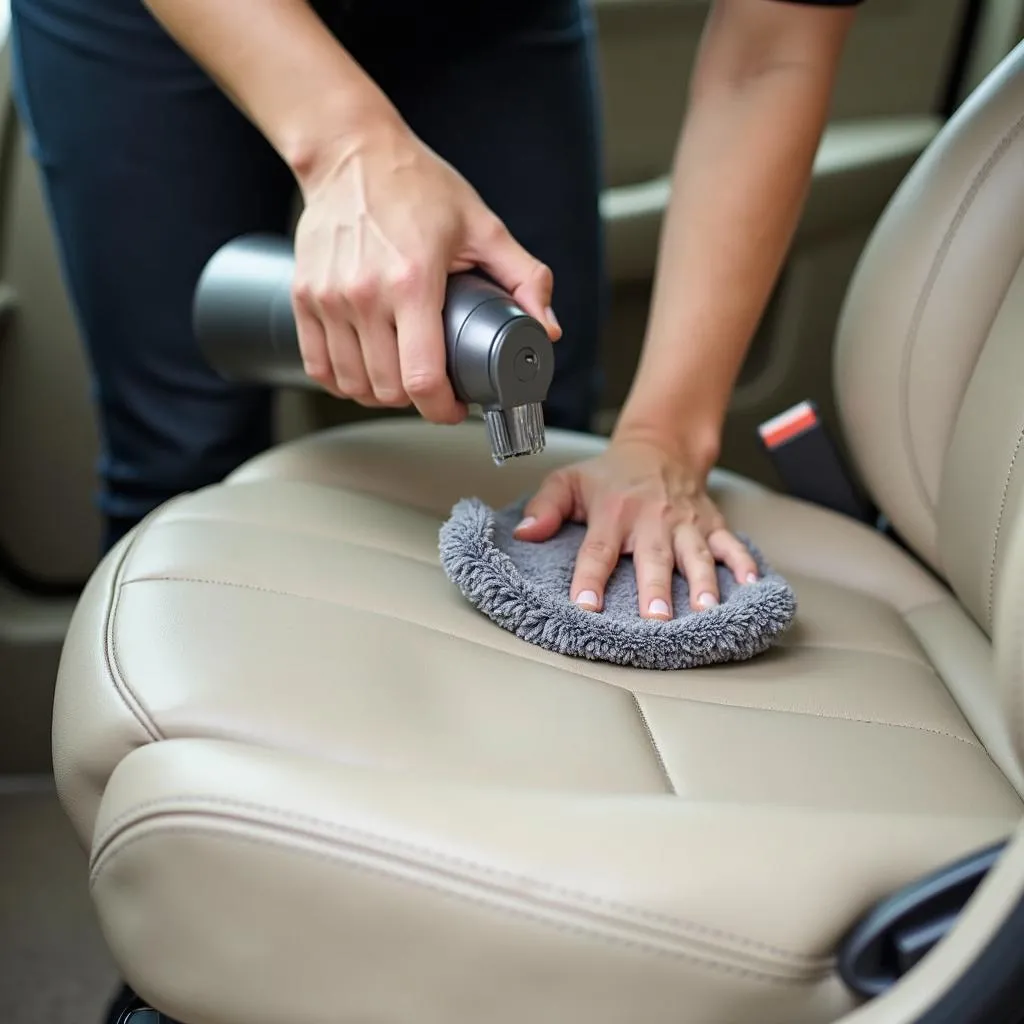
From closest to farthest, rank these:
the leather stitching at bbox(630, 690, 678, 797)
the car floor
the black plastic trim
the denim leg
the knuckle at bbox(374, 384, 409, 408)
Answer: the black plastic trim → the leather stitching at bbox(630, 690, 678, 797) → the knuckle at bbox(374, 384, 409, 408) → the denim leg → the car floor

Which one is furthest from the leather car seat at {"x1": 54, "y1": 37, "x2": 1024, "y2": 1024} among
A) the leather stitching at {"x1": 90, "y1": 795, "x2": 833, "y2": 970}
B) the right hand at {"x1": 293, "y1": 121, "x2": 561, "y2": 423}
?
the right hand at {"x1": 293, "y1": 121, "x2": 561, "y2": 423}

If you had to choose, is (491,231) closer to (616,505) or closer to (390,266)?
(390,266)

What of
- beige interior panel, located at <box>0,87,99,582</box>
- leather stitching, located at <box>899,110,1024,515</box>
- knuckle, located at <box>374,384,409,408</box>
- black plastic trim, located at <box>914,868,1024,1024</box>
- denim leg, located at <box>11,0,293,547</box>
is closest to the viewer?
black plastic trim, located at <box>914,868,1024,1024</box>

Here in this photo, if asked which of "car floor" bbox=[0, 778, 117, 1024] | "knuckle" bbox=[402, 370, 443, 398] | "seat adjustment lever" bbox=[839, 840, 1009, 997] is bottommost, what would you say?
"car floor" bbox=[0, 778, 117, 1024]

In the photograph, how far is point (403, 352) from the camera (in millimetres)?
660

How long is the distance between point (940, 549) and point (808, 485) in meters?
0.16

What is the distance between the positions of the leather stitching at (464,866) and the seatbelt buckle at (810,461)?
522mm

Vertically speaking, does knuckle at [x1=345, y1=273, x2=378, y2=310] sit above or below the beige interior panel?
above

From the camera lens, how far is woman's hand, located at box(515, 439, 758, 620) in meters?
0.73

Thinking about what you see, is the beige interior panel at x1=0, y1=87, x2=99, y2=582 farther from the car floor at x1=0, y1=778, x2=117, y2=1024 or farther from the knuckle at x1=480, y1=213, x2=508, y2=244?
the knuckle at x1=480, y1=213, x2=508, y2=244

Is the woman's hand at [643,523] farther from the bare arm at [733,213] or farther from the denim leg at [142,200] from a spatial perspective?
the denim leg at [142,200]

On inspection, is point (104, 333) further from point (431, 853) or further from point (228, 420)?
point (431, 853)

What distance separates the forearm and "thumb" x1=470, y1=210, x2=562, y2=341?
0.09 metres

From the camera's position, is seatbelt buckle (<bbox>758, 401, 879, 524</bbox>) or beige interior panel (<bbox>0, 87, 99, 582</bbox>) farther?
beige interior panel (<bbox>0, 87, 99, 582</bbox>)
